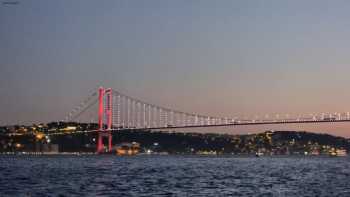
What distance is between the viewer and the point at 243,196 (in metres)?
31.3

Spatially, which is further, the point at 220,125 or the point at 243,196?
the point at 220,125

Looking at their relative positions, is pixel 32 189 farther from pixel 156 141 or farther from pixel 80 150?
pixel 156 141

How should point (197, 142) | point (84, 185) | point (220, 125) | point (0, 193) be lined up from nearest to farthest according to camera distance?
point (0, 193)
point (84, 185)
point (220, 125)
point (197, 142)

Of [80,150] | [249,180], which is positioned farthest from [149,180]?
[80,150]

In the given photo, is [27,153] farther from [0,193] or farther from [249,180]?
[0,193]

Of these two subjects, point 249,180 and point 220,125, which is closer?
point 249,180

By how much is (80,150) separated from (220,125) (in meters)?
48.2

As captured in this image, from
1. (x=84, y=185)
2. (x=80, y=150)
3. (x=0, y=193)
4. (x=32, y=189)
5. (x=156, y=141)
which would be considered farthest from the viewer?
(x=156, y=141)

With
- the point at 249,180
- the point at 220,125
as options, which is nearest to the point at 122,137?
the point at 220,125

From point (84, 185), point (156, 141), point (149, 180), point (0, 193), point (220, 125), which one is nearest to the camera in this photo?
point (0, 193)

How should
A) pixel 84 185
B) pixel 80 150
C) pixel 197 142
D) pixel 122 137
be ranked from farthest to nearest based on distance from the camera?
pixel 197 142 < pixel 80 150 < pixel 122 137 < pixel 84 185

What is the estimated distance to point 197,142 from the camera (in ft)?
530

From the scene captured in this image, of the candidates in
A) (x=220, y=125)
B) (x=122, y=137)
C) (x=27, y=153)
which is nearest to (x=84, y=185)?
(x=220, y=125)

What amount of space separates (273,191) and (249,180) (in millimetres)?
8827
